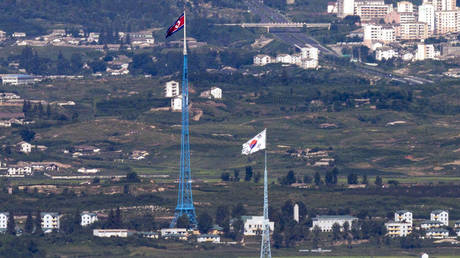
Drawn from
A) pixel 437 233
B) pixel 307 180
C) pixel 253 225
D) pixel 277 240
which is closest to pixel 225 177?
pixel 307 180

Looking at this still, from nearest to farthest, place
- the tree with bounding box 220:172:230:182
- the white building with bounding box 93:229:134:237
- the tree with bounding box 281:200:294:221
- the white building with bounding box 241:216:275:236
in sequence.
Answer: the white building with bounding box 93:229:134:237
the white building with bounding box 241:216:275:236
the tree with bounding box 281:200:294:221
the tree with bounding box 220:172:230:182

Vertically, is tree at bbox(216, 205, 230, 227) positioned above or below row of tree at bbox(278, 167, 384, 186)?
below

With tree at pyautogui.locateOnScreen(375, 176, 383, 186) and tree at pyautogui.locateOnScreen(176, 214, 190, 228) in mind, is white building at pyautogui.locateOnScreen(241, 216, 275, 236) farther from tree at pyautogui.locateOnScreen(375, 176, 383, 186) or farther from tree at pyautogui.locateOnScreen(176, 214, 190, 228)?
tree at pyautogui.locateOnScreen(375, 176, 383, 186)

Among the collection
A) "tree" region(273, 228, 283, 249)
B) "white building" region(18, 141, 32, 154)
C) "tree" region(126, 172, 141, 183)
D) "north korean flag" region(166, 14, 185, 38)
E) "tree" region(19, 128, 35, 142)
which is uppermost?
"north korean flag" region(166, 14, 185, 38)

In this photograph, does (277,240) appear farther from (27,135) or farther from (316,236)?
(27,135)

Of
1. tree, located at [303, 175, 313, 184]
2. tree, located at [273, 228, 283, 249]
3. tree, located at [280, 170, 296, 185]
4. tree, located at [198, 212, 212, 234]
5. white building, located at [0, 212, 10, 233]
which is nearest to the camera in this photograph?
tree, located at [273, 228, 283, 249]

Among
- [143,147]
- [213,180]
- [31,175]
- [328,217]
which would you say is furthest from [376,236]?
[143,147]

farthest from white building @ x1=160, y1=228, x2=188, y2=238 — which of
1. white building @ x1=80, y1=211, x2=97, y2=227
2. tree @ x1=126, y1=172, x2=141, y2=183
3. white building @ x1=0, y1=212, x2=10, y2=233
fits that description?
tree @ x1=126, y1=172, x2=141, y2=183

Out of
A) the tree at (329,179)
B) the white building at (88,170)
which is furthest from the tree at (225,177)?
the white building at (88,170)

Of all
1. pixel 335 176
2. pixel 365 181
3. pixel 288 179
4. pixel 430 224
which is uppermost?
pixel 335 176
